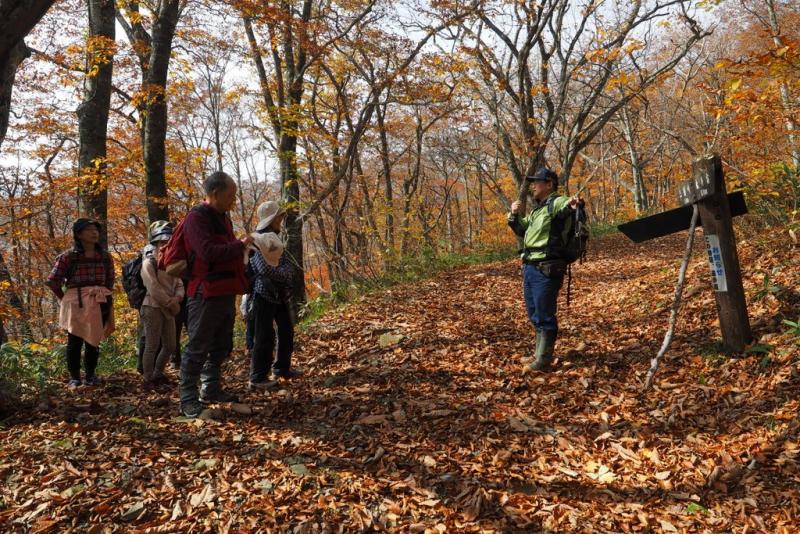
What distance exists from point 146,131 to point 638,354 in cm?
803

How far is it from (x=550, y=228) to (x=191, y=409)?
367 centimetres

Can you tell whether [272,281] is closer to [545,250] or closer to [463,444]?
[463,444]

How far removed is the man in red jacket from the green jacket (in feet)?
9.07

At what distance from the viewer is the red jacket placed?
3584mm

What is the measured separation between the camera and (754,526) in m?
2.38

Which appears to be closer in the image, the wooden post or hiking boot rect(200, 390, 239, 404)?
the wooden post

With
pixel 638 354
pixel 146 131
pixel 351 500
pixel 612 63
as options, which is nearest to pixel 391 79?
pixel 146 131

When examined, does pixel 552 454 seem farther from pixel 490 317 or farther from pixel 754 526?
pixel 490 317

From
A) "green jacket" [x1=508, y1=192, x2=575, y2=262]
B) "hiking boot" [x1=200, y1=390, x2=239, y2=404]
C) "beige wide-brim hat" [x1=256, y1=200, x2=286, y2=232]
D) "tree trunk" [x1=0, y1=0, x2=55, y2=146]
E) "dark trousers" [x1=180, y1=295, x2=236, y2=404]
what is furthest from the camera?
"green jacket" [x1=508, y1=192, x2=575, y2=262]

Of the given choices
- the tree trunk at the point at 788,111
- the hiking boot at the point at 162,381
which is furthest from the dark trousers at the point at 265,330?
the tree trunk at the point at 788,111

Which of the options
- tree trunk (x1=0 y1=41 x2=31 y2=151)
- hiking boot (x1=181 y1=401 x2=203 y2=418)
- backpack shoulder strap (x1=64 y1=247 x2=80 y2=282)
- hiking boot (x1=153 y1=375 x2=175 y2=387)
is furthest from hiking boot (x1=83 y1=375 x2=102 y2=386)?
tree trunk (x1=0 y1=41 x2=31 y2=151)

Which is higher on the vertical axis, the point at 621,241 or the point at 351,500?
the point at 621,241

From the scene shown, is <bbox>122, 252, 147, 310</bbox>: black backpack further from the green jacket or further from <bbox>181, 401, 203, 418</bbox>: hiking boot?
the green jacket

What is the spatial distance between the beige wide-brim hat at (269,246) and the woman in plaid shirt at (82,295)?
7.26ft
